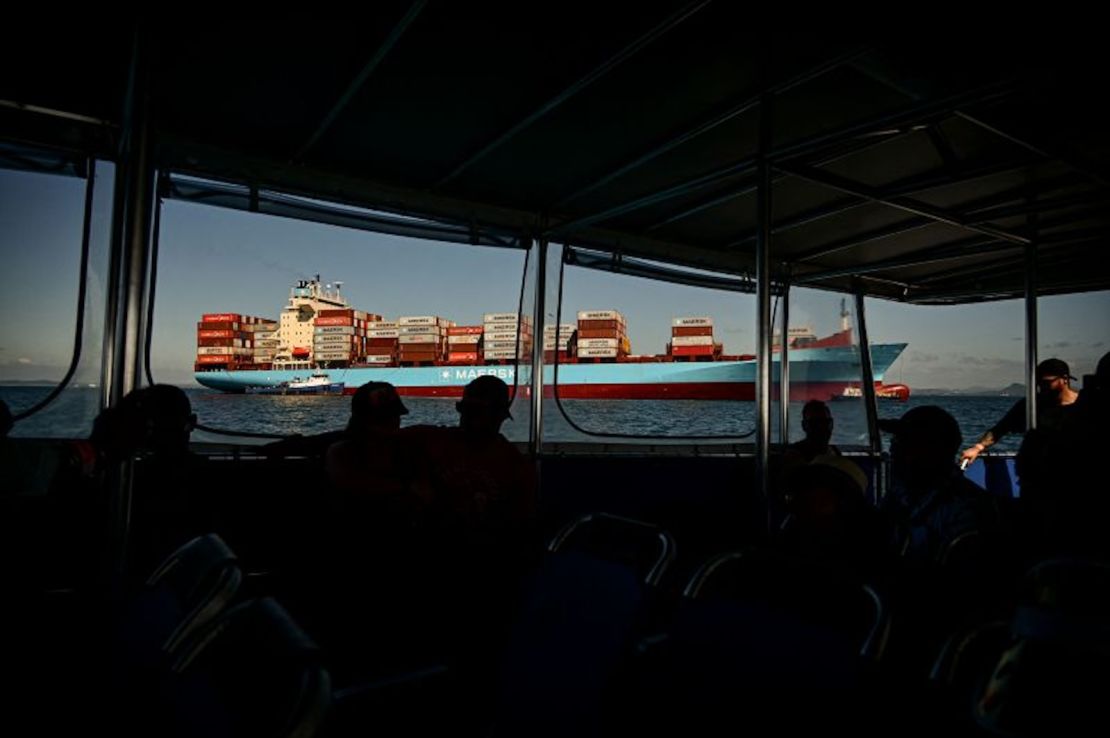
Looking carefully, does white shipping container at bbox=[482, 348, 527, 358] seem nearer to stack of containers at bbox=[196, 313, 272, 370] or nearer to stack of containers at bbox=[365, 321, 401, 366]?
stack of containers at bbox=[365, 321, 401, 366]

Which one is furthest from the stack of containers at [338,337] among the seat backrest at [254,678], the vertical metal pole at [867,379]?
the seat backrest at [254,678]

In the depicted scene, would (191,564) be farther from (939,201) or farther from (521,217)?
(939,201)

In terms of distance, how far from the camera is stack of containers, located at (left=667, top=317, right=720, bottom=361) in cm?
5050

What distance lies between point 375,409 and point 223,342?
6706 cm

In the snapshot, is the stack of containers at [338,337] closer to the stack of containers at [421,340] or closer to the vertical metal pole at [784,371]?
the stack of containers at [421,340]

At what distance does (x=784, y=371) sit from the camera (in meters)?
4.88

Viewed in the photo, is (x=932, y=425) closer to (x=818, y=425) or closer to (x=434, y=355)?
(x=818, y=425)

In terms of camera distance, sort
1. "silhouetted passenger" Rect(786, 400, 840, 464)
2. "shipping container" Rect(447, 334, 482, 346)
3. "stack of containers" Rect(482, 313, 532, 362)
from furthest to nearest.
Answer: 1. "shipping container" Rect(447, 334, 482, 346)
2. "stack of containers" Rect(482, 313, 532, 362)
3. "silhouetted passenger" Rect(786, 400, 840, 464)

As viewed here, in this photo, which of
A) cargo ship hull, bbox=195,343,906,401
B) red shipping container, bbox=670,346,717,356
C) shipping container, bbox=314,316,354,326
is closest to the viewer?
cargo ship hull, bbox=195,343,906,401

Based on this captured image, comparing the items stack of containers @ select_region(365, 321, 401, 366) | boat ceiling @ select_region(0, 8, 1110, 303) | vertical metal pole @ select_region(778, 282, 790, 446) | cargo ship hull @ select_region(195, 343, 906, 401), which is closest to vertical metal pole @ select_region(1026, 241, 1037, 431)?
boat ceiling @ select_region(0, 8, 1110, 303)

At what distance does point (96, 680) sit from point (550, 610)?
895 millimetres

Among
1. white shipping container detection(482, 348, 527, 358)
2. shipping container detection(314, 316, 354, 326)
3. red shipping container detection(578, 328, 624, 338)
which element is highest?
shipping container detection(314, 316, 354, 326)

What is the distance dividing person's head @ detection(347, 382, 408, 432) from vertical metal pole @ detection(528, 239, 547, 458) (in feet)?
Result: 5.10

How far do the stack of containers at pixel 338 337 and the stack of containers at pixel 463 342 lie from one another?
9574mm
